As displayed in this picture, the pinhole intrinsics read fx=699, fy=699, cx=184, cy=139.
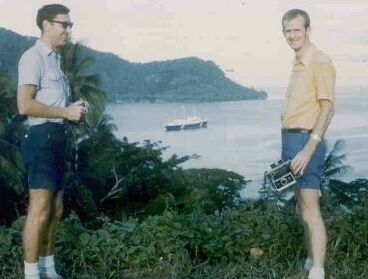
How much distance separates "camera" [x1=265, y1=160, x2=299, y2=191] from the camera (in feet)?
10.9

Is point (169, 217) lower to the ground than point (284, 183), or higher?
lower

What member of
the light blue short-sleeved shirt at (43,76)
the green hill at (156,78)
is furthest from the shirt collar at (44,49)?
the green hill at (156,78)

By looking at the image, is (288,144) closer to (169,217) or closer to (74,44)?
(169,217)

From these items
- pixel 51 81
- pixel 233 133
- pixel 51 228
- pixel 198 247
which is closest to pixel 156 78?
pixel 233 133

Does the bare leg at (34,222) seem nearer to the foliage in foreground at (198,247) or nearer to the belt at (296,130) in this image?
the foliage in foreground at (198,247)

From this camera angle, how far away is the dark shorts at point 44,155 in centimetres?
330

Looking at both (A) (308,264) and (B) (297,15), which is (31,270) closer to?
(A) (308,264)

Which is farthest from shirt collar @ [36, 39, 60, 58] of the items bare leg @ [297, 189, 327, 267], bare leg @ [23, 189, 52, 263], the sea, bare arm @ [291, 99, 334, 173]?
the sea

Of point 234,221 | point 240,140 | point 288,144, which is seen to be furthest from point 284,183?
point 240,140

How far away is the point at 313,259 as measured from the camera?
3.36m

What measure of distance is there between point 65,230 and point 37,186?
2.95ft

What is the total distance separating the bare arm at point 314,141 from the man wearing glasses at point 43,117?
41.1 inches

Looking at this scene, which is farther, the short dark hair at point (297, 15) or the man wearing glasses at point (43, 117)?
the short dark hair at point (297, 15)

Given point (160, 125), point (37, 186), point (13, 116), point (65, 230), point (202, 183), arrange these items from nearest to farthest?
point (37, 186) → point (65, 230) → point (13, 116) → point (202, 183) → point (160, 125)
